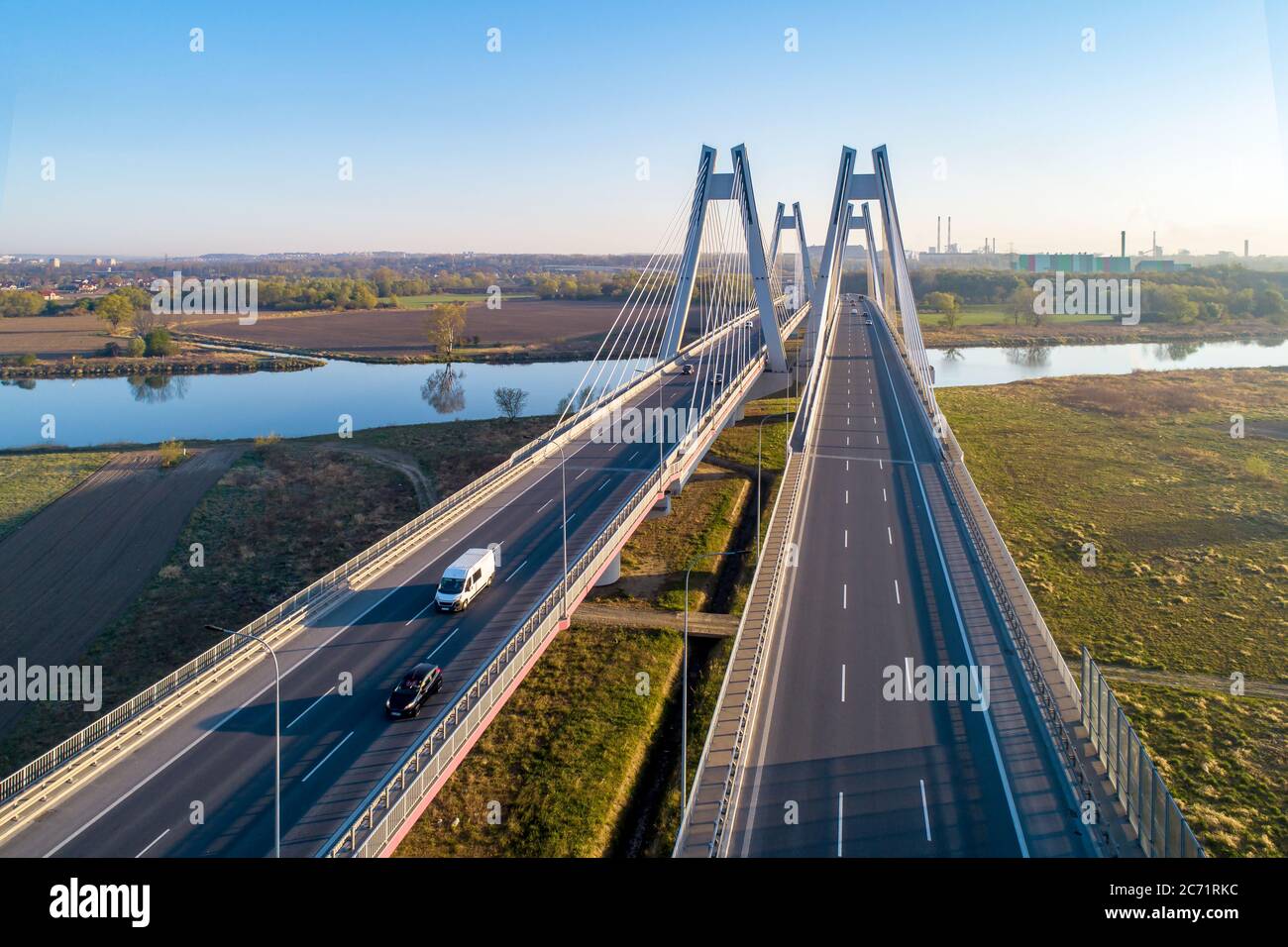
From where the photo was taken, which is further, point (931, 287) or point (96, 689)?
point (931, 287)

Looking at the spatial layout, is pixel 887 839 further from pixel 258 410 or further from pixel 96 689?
pixel 258 410

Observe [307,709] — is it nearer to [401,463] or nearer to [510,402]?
[401,463]

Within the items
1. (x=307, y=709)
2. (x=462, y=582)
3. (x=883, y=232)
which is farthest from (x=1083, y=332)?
(x=307, y=709)

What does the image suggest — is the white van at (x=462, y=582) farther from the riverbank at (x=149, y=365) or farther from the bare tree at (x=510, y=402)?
the riverbank at (x=149, y=365)

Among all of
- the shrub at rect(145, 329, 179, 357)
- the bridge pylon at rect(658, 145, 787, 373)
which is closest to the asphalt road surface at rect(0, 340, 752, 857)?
the bridge pylon at rect(658, 145, 787, 373)

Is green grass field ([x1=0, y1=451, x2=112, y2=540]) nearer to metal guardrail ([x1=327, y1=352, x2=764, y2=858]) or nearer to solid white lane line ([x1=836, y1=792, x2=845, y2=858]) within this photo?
metal guardrail ([x1=327, y1=352, x2=764, y2=858])
